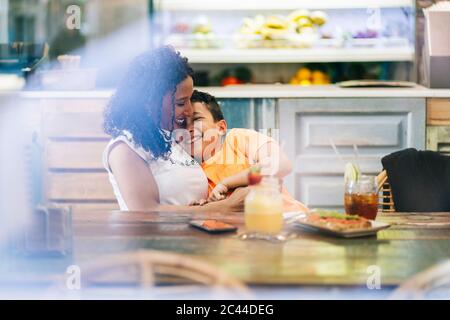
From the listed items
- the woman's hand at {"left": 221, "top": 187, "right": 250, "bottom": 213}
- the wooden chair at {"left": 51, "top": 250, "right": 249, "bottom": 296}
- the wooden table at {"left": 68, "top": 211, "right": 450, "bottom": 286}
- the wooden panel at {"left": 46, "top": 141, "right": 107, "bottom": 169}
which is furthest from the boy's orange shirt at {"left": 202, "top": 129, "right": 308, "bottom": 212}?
the wooden panel at {"left": 46, "top": 141, "right": 107, "bottom": 169}

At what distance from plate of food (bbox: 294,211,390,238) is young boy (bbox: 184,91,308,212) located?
550mm

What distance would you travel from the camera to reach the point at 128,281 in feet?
3.82

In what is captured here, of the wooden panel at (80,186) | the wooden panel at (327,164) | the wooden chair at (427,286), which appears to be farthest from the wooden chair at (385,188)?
the wooden panel at (80,186)

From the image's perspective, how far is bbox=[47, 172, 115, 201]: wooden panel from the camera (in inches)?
124

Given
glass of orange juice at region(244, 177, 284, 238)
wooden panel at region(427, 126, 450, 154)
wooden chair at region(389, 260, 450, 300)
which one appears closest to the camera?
wooden chair at region(389, 260, 450, 300)

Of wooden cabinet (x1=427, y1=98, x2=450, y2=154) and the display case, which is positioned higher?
the display case

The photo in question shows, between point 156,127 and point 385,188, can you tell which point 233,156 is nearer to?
point 156,127

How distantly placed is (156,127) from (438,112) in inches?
59.6

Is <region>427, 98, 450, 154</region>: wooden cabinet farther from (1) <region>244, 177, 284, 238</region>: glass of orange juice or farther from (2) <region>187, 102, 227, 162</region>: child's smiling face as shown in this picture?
(1) <region>244, 177, 284, 238</region>: glass of orange juice

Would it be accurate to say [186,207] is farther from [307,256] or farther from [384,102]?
[384,102]

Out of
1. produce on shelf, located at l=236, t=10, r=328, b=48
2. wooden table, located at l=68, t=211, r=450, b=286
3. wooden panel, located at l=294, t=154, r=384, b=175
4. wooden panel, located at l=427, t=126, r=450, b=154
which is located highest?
produce on shelf, located at l=236, t=10, r=328, b=48

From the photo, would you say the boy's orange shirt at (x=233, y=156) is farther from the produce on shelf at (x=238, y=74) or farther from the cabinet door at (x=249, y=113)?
the produce on shelf at (x=238, y=74)

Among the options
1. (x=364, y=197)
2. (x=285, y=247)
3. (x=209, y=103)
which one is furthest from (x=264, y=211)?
(x=209, y=103)

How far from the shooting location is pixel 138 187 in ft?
5.95
